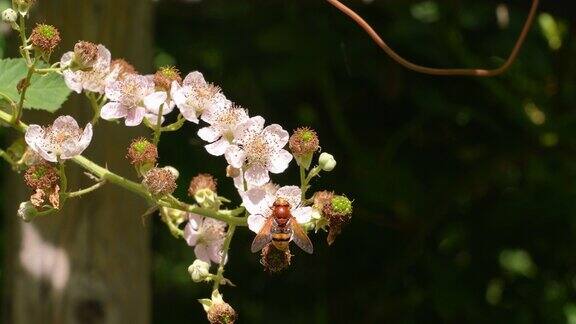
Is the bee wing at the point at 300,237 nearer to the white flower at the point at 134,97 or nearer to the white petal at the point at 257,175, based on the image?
→ the white petal at the point at 257,175

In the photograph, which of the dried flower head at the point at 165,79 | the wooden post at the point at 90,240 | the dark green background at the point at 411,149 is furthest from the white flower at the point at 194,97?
the dark green background at the point at 411,149

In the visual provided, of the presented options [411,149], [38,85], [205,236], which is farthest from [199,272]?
[411,149]

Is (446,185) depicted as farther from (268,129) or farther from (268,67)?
(268,129)

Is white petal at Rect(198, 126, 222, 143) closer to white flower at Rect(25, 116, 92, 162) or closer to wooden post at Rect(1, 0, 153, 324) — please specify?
white flower at Rect(25, 116, 92, 162)

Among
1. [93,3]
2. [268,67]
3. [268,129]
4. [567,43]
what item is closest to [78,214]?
[93,3]

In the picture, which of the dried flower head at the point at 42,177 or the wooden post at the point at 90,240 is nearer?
the dried flower head at the point at 42,177

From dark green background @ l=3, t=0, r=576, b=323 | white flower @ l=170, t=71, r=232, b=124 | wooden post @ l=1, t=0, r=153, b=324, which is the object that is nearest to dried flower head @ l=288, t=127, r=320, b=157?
white flower @ l=170, t=71, r=232, b=124
